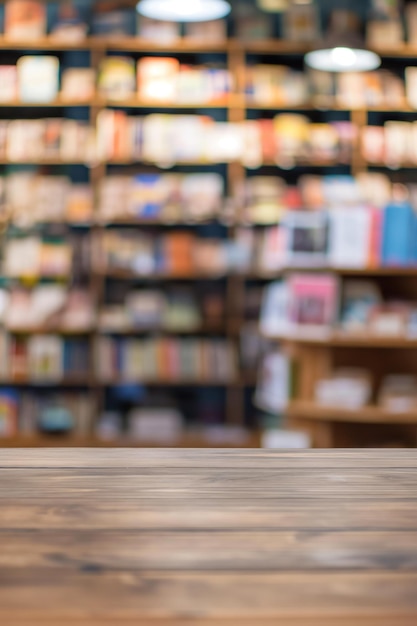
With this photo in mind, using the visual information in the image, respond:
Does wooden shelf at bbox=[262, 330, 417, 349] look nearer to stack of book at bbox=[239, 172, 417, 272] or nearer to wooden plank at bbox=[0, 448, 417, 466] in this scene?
stack of book at bbox=[239, 172, 417, 272]

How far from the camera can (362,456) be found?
35.7 inches

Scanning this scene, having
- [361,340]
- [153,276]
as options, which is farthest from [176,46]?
[361,340]

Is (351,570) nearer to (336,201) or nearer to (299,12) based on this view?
(336,201)

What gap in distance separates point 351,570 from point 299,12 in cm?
651

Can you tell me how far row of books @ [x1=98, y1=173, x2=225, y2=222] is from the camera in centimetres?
643

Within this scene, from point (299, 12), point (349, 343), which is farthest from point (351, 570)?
point (299, 12)

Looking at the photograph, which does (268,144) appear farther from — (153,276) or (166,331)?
(166,331)

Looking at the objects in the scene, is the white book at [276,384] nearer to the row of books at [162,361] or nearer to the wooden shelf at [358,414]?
the wooden shelf at [358,414]

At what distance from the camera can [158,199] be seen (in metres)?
6.46

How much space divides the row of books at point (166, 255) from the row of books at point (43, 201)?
26 cm

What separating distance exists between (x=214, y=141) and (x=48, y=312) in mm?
1621

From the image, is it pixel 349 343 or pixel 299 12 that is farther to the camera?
pixel 299 12

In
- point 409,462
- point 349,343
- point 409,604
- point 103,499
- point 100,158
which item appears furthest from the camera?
point 100,158

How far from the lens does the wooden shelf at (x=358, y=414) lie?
4238 mm
